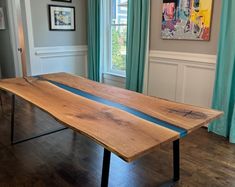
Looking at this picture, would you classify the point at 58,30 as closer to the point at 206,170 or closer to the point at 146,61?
the point at 146,61

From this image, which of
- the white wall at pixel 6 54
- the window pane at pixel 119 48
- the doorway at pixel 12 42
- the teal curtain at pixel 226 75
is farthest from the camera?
the white wall at pixel 6 54

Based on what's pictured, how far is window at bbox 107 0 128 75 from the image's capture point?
13.8 ft

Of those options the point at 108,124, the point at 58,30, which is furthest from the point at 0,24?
the point at 108,124

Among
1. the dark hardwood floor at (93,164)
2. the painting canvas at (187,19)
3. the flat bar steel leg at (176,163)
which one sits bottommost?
the dark hardwood floor at (93,164)

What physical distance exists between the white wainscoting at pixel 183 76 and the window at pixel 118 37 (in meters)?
0.83

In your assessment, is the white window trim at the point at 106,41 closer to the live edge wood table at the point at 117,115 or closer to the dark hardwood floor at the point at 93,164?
the dark hardwood floor at the point at 93,164

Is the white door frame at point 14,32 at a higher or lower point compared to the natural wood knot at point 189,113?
higher

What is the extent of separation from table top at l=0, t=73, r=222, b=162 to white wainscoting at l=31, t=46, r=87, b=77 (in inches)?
71.6

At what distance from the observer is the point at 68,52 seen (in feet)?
15.0

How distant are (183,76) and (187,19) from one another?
0.77 meters

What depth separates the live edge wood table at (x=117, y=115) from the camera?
50.3 inches

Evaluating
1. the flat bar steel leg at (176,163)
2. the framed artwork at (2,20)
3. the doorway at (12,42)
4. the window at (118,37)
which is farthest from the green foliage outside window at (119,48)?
the flat bar steel leg at (176,163)

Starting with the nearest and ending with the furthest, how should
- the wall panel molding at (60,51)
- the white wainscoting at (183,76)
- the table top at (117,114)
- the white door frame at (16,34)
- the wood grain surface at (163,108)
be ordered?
the table top at (117,114), the wood grain surface at (163,108), the white wainscoting at (183,76), the white door frame at (16,34), the wall panel molding at (60,51)

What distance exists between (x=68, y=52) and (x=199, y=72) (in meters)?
2.51
